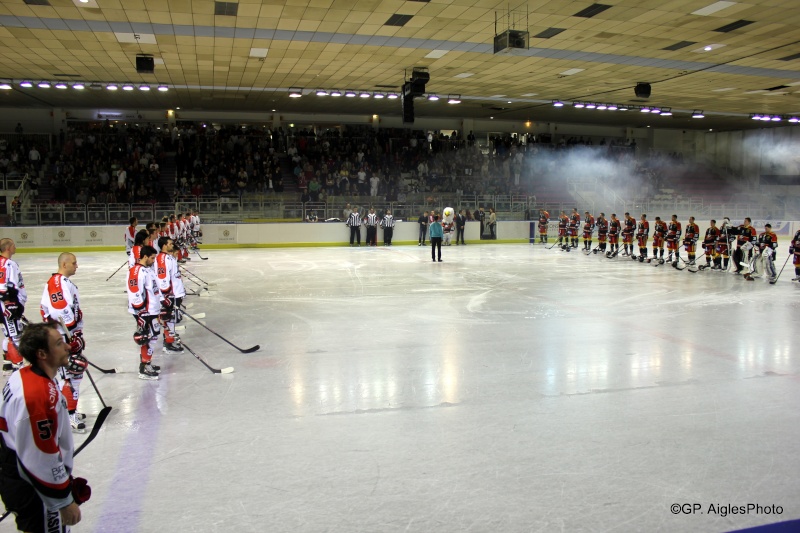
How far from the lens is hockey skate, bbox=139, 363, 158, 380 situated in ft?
21.8

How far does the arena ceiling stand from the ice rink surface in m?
5.67

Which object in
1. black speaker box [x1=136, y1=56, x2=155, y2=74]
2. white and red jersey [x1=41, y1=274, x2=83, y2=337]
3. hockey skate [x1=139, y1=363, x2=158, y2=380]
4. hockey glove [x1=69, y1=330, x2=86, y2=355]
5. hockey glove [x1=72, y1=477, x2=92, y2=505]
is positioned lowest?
hockey skate [x1=139, y1=363, x2=158, y2=380]

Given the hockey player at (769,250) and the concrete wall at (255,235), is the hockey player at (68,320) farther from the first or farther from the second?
the concrete wall at (255,235)

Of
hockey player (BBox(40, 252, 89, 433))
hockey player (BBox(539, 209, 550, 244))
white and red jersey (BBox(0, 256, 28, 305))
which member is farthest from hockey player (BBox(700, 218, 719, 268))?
white and red jersey (BBox(0, 256, 28, 305))

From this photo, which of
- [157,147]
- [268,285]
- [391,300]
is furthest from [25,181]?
[391,300]

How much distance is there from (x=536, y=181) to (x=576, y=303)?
73.1 ft

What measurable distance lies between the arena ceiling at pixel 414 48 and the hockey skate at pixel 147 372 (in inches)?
290

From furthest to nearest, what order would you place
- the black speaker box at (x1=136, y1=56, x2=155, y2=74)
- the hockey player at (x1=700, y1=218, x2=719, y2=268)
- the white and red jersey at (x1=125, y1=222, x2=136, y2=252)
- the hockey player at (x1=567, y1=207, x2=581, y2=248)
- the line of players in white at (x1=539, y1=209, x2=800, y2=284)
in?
1. the hockey player at (x1=567, y1=207, x2=581, y2=248)
2. the hockey player at (x1=700, y1=218, x2=719, y2=268)
3. the black speaker box at (x1=136, y1=56, x2=155, y2=74)
4. the white and red jersey at (x1=125, y1=222, x2=136, y2=252)
5. the line of players in white at (x1=539, y1=209, x2=800, y2=284)

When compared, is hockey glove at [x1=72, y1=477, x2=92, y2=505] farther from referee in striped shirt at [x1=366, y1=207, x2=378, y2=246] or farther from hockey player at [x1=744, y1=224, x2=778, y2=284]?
referee in striped shirt at [x1=366, y1=207, x2=378, y2=246]

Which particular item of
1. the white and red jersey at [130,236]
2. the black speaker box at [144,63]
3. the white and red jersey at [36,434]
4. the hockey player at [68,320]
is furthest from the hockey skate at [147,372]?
the black speaker box at [144,63]

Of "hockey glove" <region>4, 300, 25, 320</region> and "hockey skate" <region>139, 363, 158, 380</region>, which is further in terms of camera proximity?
"hockey skate" <region>139, 363, 158, 380</region>

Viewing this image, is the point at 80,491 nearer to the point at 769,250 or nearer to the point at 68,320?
the point at 68,320

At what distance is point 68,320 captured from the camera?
5.17 m

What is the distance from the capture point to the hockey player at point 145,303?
20.8ft
